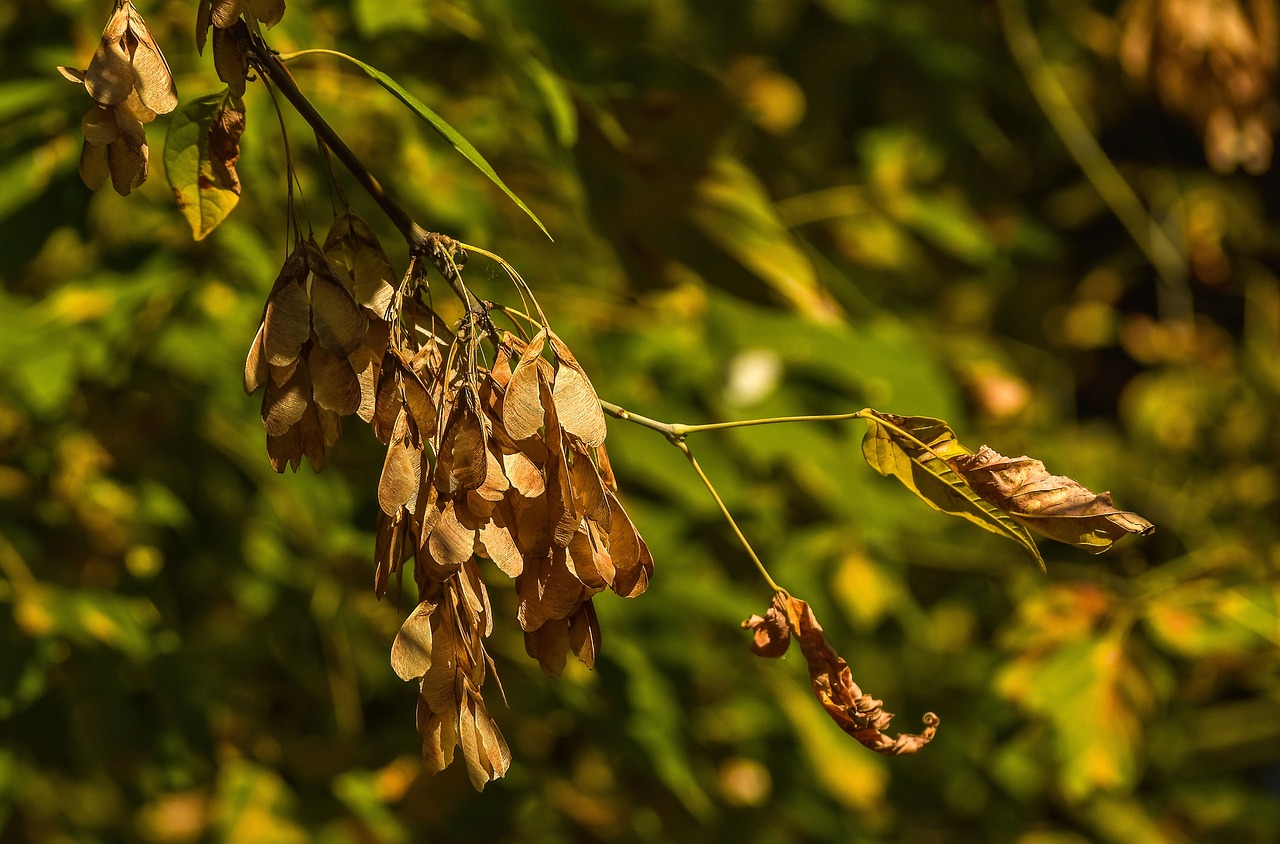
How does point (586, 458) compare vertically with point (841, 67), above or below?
above

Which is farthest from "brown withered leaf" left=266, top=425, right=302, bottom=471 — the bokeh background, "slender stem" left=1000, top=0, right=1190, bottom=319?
"slender stem" left=1000, top=0, right=1190, bottom=319

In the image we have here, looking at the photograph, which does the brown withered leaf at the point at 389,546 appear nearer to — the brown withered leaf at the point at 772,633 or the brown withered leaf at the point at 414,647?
the brown withered leaf at the point at 414,647

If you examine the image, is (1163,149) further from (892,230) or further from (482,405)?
(482,405)

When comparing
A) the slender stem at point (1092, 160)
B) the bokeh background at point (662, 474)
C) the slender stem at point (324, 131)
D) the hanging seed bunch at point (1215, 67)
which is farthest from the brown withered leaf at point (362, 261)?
the slender stem at point (1092, 160)

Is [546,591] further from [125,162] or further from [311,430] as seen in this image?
[125,162]

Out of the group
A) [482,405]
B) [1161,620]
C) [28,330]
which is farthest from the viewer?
[1161,620]

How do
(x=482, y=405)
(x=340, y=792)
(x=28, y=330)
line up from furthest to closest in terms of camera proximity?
(x=340, y=792) < (x=28, y=330) < (x=482, y=405)

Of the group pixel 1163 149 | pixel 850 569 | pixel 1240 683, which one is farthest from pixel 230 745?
pixel 1163 149

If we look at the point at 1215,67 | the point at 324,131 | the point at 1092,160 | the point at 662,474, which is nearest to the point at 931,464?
the point at 324,131
